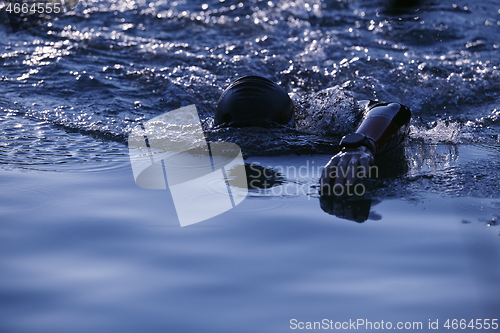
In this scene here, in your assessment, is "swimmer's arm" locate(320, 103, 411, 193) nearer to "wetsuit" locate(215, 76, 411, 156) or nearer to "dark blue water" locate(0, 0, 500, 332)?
"wetsuit" locate(215, 76, 411, 156)

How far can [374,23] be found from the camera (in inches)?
272

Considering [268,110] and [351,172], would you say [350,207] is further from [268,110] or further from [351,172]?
[268,110]

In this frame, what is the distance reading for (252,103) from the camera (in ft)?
10.9

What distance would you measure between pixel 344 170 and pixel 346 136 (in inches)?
11.6

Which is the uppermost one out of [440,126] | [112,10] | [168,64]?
A: [112,10]

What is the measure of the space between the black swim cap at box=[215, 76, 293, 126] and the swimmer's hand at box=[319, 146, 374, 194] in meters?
0.92

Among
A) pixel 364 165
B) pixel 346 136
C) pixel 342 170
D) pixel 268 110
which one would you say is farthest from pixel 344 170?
pixel 268 110

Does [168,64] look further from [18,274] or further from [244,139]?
[18,274]

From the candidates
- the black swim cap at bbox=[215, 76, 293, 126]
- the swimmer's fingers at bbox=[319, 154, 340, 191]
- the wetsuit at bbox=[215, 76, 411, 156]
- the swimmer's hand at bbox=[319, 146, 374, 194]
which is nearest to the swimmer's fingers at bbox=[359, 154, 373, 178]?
the swimmer's hand at bbox=[319, 146, 374, 194]

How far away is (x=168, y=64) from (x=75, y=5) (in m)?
2.92

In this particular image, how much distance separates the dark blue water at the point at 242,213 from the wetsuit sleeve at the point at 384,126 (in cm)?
14

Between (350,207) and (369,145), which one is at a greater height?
(369,145)

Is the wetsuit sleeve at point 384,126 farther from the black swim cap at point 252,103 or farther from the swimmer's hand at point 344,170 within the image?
the black swim cap at point 252,103

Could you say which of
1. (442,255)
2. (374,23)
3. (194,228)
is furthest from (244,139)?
(374,23)
